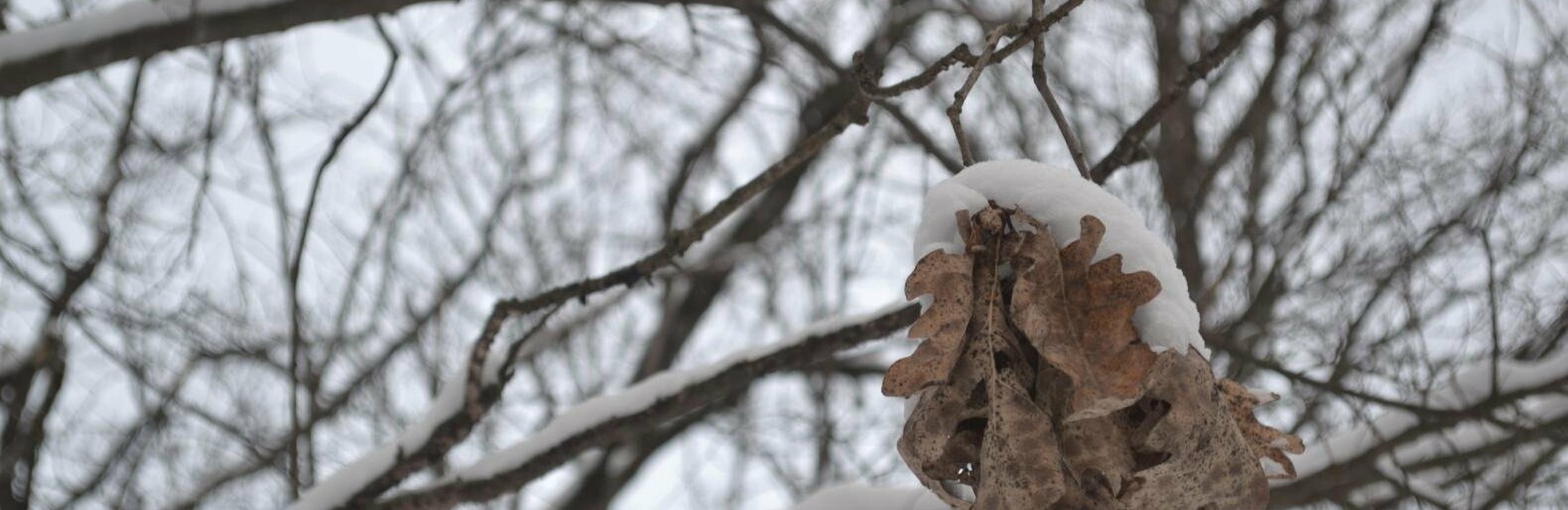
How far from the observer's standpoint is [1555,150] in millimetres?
4789

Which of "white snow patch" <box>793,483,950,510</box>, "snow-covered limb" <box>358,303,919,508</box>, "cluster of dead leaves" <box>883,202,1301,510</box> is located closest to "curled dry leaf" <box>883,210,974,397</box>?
"cluster of dead leaves" <box>883,202,1301,510</box>

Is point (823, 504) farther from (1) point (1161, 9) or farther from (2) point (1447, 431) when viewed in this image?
(1) point (1161, 9)

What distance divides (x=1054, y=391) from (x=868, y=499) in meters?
1.25

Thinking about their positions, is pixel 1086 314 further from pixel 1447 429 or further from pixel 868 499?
pixel 1447 429

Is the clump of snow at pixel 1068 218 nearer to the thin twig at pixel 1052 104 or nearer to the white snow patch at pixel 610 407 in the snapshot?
the thin twig at pixel 1052 104

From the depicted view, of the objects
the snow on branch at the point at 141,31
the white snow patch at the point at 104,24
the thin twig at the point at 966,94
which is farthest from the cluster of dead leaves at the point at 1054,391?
the white snow patch at the point at 104,24

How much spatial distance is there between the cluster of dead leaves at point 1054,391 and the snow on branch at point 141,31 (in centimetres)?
202

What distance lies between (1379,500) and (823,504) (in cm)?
229

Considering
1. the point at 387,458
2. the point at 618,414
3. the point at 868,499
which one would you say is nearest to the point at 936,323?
the point at 868,499

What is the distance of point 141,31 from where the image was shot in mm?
3016

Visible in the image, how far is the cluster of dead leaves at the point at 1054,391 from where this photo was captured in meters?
1.42

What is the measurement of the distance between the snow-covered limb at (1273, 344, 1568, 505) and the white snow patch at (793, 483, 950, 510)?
53.8 inches

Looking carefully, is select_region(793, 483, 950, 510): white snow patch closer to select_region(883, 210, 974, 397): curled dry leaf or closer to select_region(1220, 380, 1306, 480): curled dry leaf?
select_region(1220, 380, 1306, 480): curled dry leaf

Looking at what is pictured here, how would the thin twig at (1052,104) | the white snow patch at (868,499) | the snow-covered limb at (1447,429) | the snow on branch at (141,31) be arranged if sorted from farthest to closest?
the snow-covered limb at (1447,429)
the snow on branch at (141,31)
the white snow patch at (868,499)
the thin twig at (1052,104)
